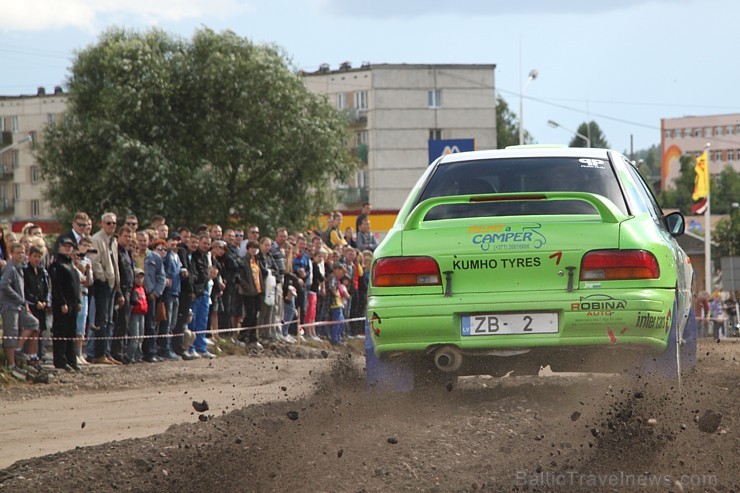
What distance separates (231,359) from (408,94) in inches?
3214

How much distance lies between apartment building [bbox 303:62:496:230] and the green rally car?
8847 cm

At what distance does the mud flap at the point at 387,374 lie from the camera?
8555 millimetres

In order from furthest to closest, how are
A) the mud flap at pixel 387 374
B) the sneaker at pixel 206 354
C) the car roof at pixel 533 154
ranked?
the sneaker at pixel 206 354
the car roof at pixel 533 154
the mud flap at pixel 387 374

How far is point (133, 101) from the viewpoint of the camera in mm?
49344

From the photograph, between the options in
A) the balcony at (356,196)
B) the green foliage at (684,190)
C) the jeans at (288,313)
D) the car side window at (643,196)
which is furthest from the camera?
the green foliage at (684,190)

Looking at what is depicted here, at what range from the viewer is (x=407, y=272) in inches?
325

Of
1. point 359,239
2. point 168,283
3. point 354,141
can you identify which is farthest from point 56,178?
point 354,141

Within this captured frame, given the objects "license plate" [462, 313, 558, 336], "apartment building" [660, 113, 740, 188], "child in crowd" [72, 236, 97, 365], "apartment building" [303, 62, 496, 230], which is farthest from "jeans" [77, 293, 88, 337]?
"apartment building" [660, 113, 740, 188]

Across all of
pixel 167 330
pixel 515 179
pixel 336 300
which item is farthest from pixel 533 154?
pixel 336 300

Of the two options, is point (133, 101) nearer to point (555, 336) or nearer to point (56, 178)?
point (56, 178)

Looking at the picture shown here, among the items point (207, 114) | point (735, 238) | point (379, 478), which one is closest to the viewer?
point (379, 478)

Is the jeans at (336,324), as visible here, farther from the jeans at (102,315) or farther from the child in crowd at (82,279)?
the child in crowd at (82,279)

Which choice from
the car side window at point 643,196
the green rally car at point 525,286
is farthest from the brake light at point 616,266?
the car side window at point 643,196

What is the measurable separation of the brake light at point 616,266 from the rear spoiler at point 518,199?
28cm
